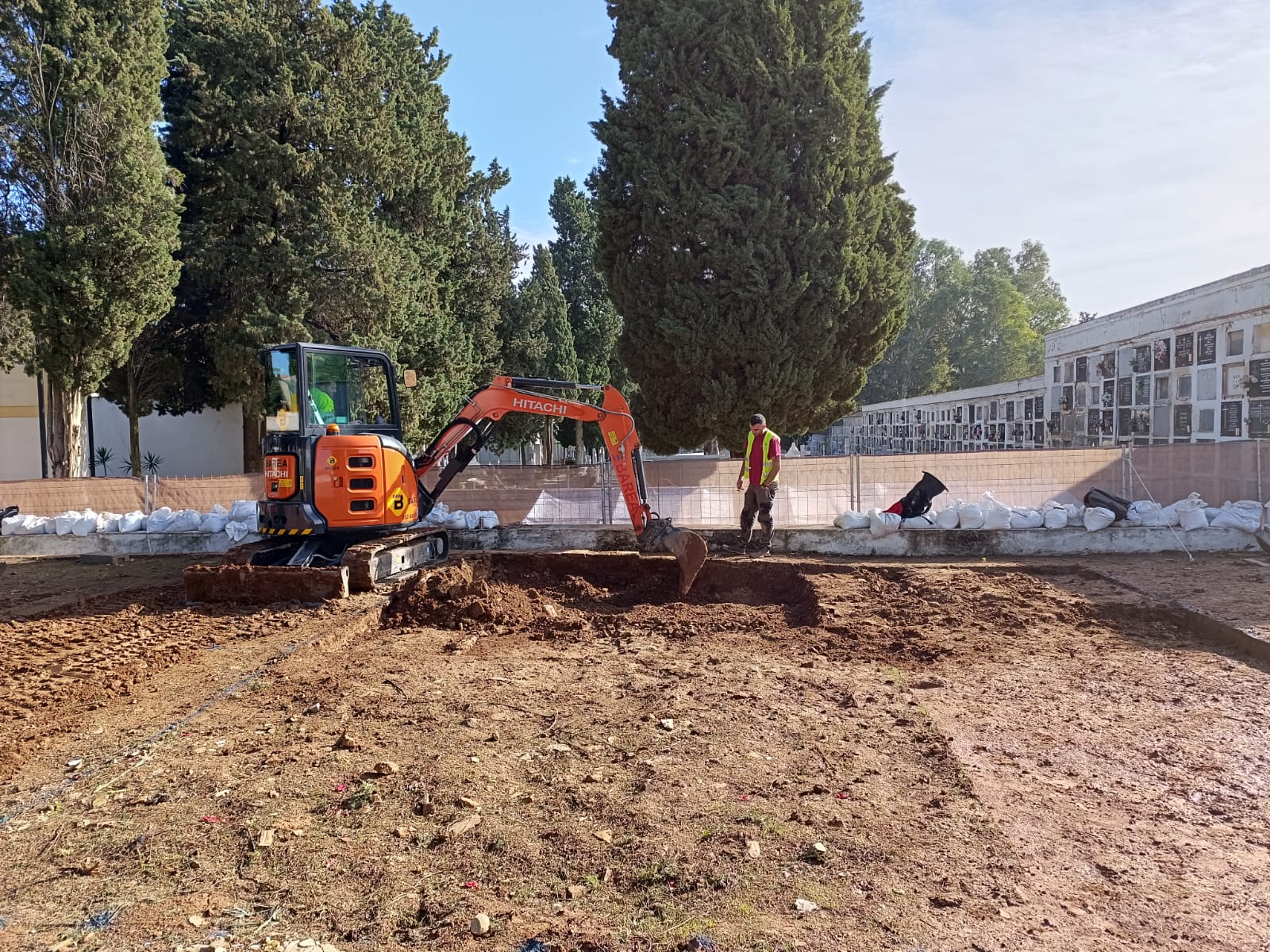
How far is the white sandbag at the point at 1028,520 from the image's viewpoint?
471 inches

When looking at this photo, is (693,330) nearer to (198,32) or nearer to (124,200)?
(124,200)

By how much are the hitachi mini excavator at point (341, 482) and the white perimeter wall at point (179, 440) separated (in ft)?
57.9

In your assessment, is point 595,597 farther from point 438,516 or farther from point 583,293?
point 583,293

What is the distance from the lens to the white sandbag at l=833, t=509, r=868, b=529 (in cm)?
1226

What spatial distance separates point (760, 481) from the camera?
11.4 metres

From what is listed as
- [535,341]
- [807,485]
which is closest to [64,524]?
[807,485]

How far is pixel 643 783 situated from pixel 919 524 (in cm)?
877

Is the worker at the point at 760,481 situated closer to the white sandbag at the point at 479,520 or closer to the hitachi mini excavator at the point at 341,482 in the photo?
the hitachi mini excavator at the point at 341,482

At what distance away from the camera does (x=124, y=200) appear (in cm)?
1591

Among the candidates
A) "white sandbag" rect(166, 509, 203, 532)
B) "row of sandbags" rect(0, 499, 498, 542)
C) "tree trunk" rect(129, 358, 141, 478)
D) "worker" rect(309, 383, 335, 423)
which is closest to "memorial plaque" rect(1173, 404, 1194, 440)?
"row of sandbags" rect(0, 499, 498, 542)

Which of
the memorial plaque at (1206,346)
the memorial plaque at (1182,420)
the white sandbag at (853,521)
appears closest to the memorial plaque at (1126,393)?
the memorial plaque at (1182,420)

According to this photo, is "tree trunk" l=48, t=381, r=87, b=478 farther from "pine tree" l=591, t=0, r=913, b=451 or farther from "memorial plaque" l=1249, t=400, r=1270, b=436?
"memorial plaque" l=1249, t=400, r=1270, b=436

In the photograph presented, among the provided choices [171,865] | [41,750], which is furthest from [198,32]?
[171,865]

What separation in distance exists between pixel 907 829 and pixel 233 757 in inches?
147
